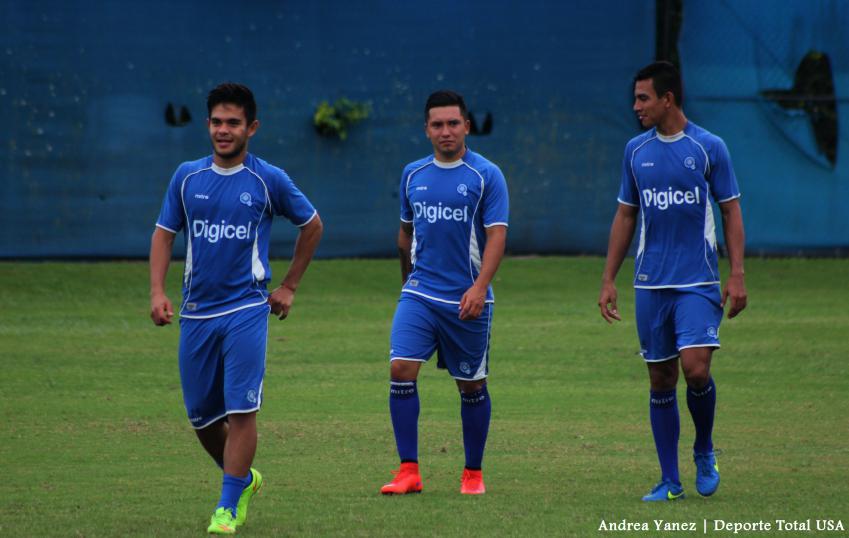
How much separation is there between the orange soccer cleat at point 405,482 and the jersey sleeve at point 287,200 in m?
1.46

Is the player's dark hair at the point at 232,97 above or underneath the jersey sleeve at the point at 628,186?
above

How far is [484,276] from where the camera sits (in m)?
7.74

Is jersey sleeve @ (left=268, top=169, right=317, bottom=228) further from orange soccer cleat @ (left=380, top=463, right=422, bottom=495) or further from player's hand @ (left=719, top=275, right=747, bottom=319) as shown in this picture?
player's hand @ (left=719, top=275, right=747, bottom=319)

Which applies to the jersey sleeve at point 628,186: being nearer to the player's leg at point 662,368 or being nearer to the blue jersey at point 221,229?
the player's leg at point 662,368

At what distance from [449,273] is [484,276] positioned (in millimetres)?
297

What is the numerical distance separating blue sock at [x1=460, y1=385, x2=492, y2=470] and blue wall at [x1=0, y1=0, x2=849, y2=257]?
39.2ft

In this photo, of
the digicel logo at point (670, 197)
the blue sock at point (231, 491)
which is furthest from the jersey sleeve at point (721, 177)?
the blue sock at point (231, 491)

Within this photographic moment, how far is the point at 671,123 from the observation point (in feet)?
25.4

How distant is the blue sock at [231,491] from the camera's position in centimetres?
666

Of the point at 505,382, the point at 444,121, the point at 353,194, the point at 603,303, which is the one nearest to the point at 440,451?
the point at 603,303

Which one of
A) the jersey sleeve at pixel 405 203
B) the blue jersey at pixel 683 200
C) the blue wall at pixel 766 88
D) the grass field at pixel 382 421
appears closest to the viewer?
the grass field at pixel 382 421

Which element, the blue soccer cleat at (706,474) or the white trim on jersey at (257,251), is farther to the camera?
the blue soccer cleat at (706,474)

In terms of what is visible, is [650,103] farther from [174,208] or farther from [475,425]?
[174,208]

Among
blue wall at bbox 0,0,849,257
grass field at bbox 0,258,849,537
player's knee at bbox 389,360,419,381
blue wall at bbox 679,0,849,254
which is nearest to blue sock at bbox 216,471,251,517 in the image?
grass field at bbox 0,258,849,537
